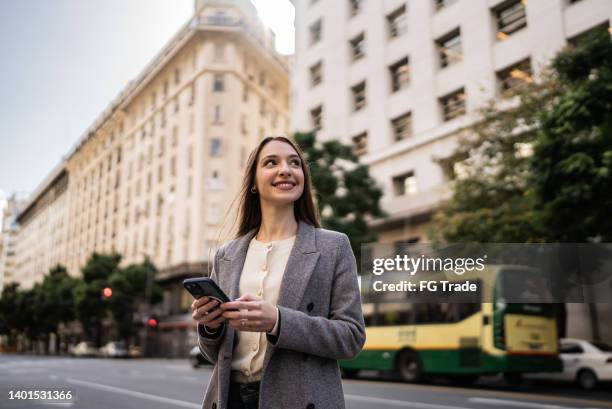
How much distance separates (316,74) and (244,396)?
1192 inches

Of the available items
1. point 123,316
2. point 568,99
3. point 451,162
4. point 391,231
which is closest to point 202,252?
point 123,316

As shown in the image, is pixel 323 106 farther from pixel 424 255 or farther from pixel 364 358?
pixel 424 255

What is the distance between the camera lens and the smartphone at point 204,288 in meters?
1.77

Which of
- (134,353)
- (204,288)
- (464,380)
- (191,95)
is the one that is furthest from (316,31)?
(204,288)

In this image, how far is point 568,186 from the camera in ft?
38.3

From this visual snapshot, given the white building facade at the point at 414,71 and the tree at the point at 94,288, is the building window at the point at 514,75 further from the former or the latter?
the tree at the point at 94,288

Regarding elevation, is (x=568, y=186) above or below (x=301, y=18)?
below

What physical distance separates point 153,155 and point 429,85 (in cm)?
2950

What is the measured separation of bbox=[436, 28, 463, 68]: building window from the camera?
23906mm

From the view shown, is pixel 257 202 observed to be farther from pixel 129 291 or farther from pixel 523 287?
pixel 129 291

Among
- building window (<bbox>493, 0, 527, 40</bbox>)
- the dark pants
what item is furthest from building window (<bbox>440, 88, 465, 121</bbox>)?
the dark pants

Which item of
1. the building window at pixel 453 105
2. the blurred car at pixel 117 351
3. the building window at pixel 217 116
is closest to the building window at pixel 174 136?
the building window at pixel 217 116

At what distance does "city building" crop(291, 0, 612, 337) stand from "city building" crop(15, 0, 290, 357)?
10450 millimetres

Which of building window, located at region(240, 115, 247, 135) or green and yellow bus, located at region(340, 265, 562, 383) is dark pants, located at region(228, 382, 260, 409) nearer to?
green and yellow bus, located at region(340, 265, 562, 383)
